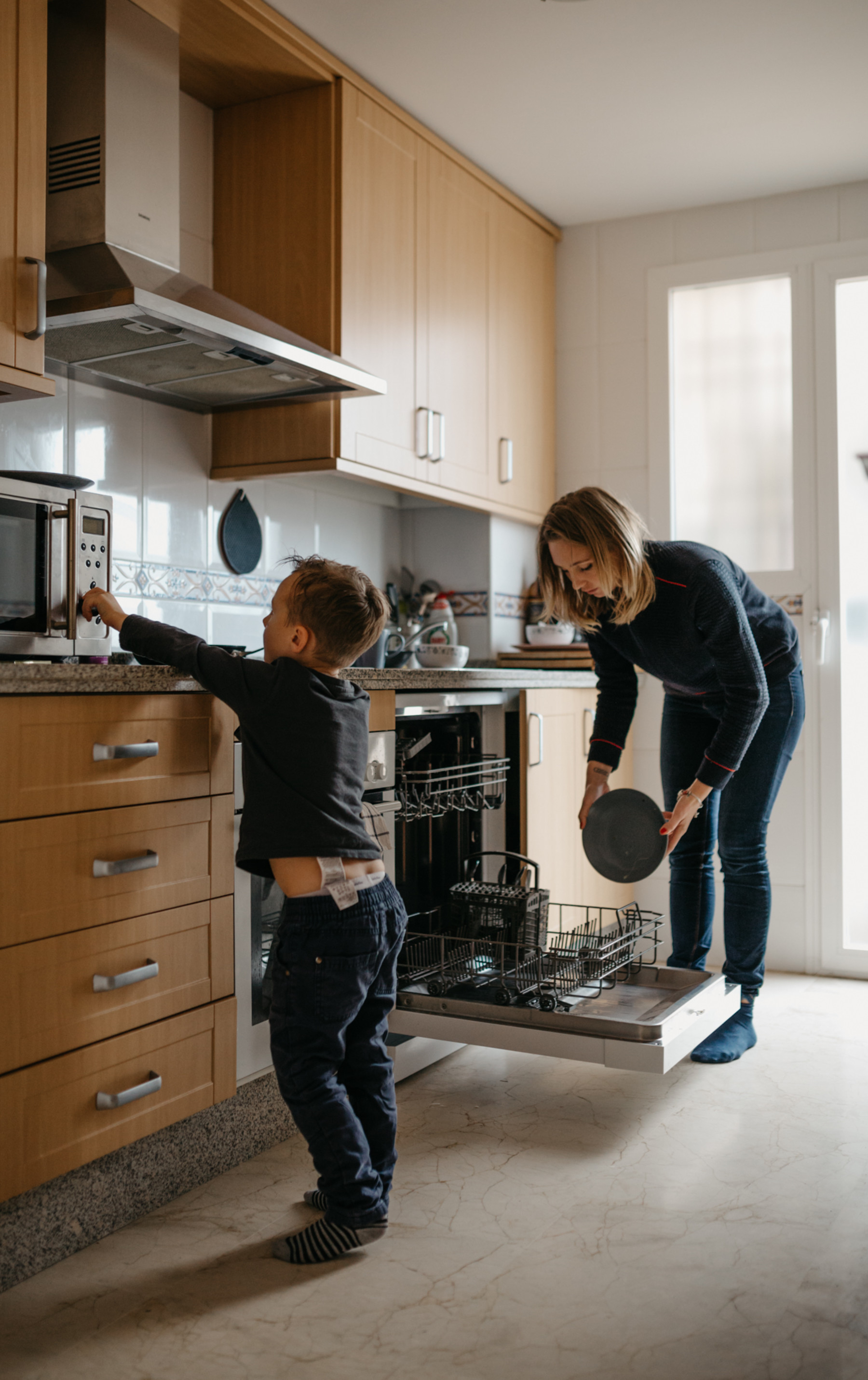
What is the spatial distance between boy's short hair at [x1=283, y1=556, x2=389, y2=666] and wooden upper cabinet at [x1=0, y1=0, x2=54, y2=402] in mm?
613

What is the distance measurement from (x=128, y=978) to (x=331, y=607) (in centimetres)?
60

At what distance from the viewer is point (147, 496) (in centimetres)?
254

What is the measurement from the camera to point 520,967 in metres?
2.10

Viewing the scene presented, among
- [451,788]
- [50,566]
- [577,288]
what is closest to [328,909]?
[50,566]

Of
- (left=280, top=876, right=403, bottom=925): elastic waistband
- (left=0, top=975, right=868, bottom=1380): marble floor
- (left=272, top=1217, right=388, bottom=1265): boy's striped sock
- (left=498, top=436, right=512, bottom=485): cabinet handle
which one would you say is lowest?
(left=0, top=975, right=868, bottom=1380): marble floor

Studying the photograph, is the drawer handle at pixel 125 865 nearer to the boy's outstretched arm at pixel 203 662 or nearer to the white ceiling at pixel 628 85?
the boy's outstretched arm at pixel 203 662

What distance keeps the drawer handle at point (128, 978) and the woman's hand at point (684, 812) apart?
102cm

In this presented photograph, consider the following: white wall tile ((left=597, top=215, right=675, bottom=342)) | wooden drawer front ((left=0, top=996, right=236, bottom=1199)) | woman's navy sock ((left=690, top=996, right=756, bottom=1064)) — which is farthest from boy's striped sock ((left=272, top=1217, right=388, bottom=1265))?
white wall tile ((left=597, top=215, right=675, bottom=342))

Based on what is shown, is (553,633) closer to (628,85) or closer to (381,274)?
(381,274)

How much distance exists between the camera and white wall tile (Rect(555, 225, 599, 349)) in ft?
12.3

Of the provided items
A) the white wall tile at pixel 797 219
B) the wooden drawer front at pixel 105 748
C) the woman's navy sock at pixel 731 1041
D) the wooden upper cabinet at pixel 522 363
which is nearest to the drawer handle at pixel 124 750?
the wooden drawer front at pixel 105 748

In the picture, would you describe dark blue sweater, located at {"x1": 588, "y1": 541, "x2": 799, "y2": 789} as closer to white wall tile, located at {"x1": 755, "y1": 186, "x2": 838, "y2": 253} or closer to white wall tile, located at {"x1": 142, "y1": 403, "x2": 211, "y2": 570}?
white wall tile, located at {"x1": 142, "y1": 403, "x2": 211, "y2": 570}

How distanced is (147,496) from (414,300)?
0.91 metres

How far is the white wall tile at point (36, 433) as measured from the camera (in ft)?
7.20
